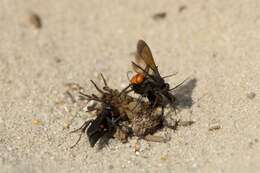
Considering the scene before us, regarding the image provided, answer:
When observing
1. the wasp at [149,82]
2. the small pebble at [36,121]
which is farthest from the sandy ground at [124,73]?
the wasp at [149,82]

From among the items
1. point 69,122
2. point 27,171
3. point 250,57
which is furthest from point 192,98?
point 27,171

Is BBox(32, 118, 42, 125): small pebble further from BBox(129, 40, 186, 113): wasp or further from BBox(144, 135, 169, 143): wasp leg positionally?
BBox(144, 135, 169, 143): wasp leg

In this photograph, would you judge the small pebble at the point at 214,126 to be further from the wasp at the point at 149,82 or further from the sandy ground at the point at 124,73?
the wasp at the point at 149,82

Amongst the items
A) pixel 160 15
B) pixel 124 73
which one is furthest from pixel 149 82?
pixel 160 15

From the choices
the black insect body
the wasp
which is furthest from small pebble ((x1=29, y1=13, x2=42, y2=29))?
the wasp

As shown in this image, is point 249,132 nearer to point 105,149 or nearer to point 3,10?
point 105,149

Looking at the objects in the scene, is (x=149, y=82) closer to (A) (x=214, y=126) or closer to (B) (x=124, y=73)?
(A) (x=214, y=126)
